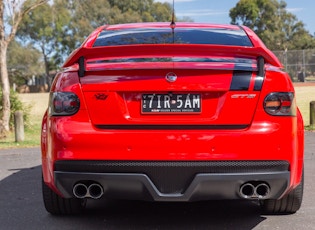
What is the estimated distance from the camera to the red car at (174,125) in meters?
3.76

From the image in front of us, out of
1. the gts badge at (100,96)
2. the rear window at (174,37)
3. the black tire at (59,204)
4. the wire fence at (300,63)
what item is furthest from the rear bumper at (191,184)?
the wire fence at (300,63)

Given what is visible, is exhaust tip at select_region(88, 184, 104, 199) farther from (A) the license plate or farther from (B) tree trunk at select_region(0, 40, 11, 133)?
(B) tree trunk at select_region(0, 40, 11, 133)

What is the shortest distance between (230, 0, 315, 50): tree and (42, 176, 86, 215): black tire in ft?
225

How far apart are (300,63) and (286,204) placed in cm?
4634

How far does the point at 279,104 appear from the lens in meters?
3.88

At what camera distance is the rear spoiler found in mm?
3922

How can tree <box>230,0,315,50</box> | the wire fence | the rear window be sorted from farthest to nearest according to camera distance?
tree <box>230,0,315,50</box>, the wire fence, the rear window

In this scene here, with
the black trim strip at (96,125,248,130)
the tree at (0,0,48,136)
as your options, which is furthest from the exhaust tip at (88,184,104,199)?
the tree at (0,0,48,136)

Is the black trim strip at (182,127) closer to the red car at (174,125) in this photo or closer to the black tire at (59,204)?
the red car at (174,125)

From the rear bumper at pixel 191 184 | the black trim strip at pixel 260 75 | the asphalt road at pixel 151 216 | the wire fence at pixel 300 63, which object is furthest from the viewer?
the wire fence at pixel 300 63

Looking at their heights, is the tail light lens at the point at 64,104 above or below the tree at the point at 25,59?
above

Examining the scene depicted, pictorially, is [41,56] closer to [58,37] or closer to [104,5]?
[58,37]

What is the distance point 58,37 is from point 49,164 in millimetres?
73610

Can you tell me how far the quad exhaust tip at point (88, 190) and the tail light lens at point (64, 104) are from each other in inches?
20.9
